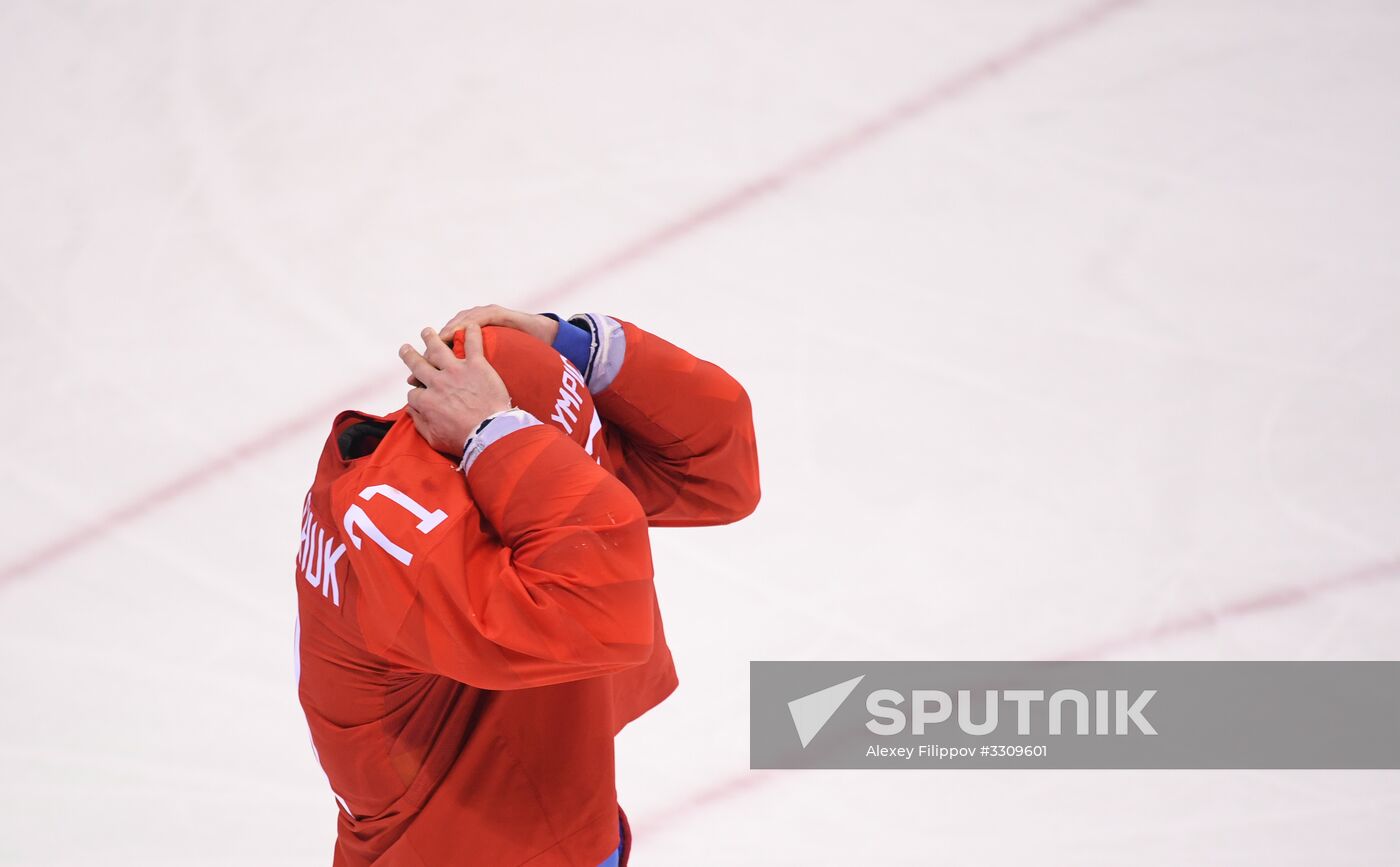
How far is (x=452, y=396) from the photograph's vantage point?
1289 mm

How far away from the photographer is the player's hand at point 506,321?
4.54ft

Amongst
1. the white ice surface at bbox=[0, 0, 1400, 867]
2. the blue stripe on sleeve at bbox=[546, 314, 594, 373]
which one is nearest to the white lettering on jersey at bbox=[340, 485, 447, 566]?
the blue stripe on sleeve at bbox=[546, 314, 594, 373]

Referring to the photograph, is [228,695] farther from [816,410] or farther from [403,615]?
[403,615]

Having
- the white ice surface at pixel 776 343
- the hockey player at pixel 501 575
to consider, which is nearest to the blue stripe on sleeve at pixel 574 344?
the hockey player at pixel 501 575

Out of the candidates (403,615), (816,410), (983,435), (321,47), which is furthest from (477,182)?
(403,615)

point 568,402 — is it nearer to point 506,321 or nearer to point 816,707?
point 506,321

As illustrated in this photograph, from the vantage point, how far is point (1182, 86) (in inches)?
134

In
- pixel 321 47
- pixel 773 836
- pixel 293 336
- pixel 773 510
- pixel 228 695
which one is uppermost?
pixel 321 47

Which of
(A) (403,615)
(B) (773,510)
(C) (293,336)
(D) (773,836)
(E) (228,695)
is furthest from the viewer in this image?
(C) (293,336)

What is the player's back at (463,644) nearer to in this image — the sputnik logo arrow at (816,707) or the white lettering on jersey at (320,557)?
the white lettering on jersey at (320,557)

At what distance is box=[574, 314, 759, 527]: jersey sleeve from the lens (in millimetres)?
1507

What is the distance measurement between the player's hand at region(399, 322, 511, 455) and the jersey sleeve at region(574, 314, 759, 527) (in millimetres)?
207

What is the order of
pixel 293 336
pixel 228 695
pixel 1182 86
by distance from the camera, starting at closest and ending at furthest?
pixel 228 695 < pixel 293 336 < pixel 1182 86

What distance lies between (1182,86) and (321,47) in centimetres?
211
